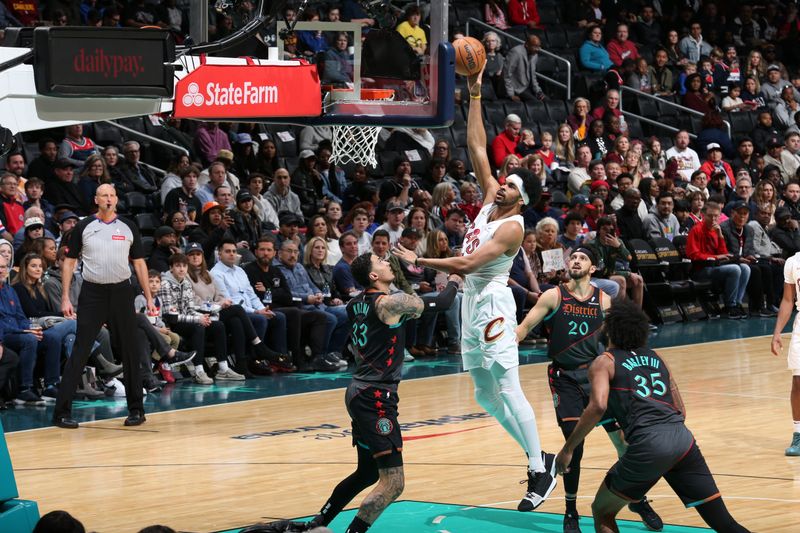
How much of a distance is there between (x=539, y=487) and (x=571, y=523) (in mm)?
405

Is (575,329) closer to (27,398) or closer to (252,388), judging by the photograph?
(252,388)

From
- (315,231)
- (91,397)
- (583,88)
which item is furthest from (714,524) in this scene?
(583,88)

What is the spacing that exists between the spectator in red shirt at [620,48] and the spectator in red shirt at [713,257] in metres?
5.25

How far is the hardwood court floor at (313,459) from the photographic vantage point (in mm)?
7633

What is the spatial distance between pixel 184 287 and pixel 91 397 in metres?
1.37

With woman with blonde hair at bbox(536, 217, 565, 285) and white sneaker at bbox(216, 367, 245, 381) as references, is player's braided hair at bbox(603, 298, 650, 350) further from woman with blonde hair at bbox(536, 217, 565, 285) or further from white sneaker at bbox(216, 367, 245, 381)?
woman with blonde hair at bbox(536, 217, 565, 285)

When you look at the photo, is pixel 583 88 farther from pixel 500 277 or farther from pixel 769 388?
pixel 500 277

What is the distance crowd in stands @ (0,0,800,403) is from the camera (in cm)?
1238

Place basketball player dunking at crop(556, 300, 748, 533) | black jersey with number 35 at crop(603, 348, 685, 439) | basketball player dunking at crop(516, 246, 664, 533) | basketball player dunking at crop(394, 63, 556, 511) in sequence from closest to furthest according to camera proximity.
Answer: basketball player dunking at crop(556, 300, 748, 533), black jersey with number 35 at crop(603, 348, 685, 439), basketball player dunking at crop(516, 246, 664, 533), basketball player dunking at crop(394, 63, 556, 511)

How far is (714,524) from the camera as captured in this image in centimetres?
592

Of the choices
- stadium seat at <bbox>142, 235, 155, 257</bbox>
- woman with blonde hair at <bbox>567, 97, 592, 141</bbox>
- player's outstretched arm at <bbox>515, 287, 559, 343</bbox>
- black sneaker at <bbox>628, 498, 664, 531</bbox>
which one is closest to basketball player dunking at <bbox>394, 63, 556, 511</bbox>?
player's outstretched arm at <bbox>515, 287, 559, 343</bbox>

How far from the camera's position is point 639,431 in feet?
19.9

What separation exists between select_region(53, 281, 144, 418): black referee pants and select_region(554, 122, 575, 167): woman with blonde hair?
967 cm

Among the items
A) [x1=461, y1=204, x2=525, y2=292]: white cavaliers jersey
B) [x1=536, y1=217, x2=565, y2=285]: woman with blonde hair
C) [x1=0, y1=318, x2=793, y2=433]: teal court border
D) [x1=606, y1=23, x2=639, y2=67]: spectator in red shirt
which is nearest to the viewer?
[x1=461, y1=204, x2=525, y2=292]: white cavaliers jersey
